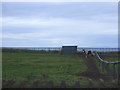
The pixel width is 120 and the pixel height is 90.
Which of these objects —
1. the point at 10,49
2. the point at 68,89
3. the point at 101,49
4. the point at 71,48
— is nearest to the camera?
the point at 68,89

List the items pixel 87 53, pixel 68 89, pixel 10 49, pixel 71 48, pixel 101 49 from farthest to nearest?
1. pixel 10 49
2. pixel 101 49
3. pixel 71 48
4. pixel 87 53
5. pixel 68 89

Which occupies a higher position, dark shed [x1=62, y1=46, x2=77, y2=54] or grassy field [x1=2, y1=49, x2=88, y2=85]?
dark shed [x1=62, y1=46, x2=77, y2=54]

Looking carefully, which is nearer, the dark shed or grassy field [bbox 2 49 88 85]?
grassy field [bbox 2 49 88 85]

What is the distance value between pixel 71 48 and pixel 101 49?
5.35 meters

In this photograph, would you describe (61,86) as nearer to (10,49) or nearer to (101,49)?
(101,49)

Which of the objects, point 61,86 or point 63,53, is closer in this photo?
point 61,86

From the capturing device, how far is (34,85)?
740 centimetres

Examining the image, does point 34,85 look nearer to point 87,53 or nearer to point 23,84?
point 23,84

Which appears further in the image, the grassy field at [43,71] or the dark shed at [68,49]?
the dark shed at [68,49]

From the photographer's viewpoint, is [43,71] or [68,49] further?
[68,49]

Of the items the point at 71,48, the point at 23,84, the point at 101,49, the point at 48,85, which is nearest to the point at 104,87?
Result: the point at 48,85

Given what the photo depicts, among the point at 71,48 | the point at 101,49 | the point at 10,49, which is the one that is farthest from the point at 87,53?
the point at 10,49

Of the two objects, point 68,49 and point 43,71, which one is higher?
point 68,49

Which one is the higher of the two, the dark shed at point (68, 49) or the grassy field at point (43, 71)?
the dark shed at point (68, 49)
